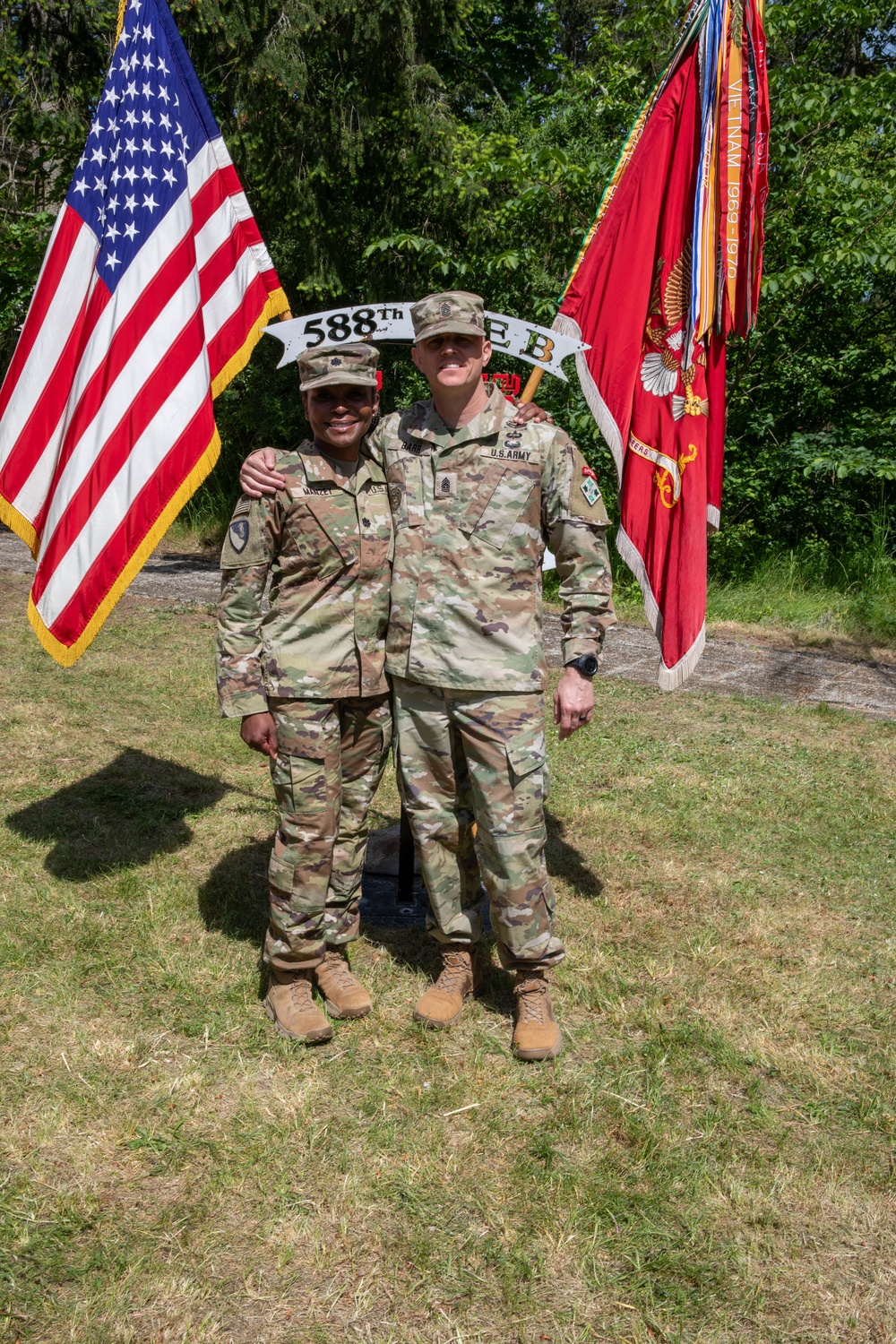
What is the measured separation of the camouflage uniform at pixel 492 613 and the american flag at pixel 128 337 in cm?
106

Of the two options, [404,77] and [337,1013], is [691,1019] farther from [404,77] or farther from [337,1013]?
[404,77]

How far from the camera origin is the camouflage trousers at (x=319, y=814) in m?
3.21

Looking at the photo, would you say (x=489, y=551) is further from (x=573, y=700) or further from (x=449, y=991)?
(x=449, y=991)

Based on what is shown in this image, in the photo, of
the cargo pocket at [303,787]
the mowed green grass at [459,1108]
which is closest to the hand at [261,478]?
the cargo pocket at [303,787]

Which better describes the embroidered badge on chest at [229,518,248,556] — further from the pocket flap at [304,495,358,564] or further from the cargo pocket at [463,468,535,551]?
the cargo pocket at [463,468,535,551]

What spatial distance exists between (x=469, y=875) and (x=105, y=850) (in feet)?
6.60

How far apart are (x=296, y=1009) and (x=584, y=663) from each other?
1.39 metres

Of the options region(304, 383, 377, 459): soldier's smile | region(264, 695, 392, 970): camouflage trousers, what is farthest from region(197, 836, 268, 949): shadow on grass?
region(304, 383, 377, 459): soldier's smile

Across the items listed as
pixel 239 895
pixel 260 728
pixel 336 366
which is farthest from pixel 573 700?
pixel 239 895

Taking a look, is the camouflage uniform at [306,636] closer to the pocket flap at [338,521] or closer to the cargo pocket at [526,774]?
the pocket flap at [338,521]

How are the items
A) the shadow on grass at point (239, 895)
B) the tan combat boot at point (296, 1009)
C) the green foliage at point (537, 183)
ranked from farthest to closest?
the green foliage at point (537, 183), the shadow on grass at point (239, 895), the tan combat boot at point (296, 1009)

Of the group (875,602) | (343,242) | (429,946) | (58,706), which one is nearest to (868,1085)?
(429,946)

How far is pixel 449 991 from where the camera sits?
3.43 meters

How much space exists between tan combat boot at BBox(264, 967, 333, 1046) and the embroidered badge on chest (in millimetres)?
1315
